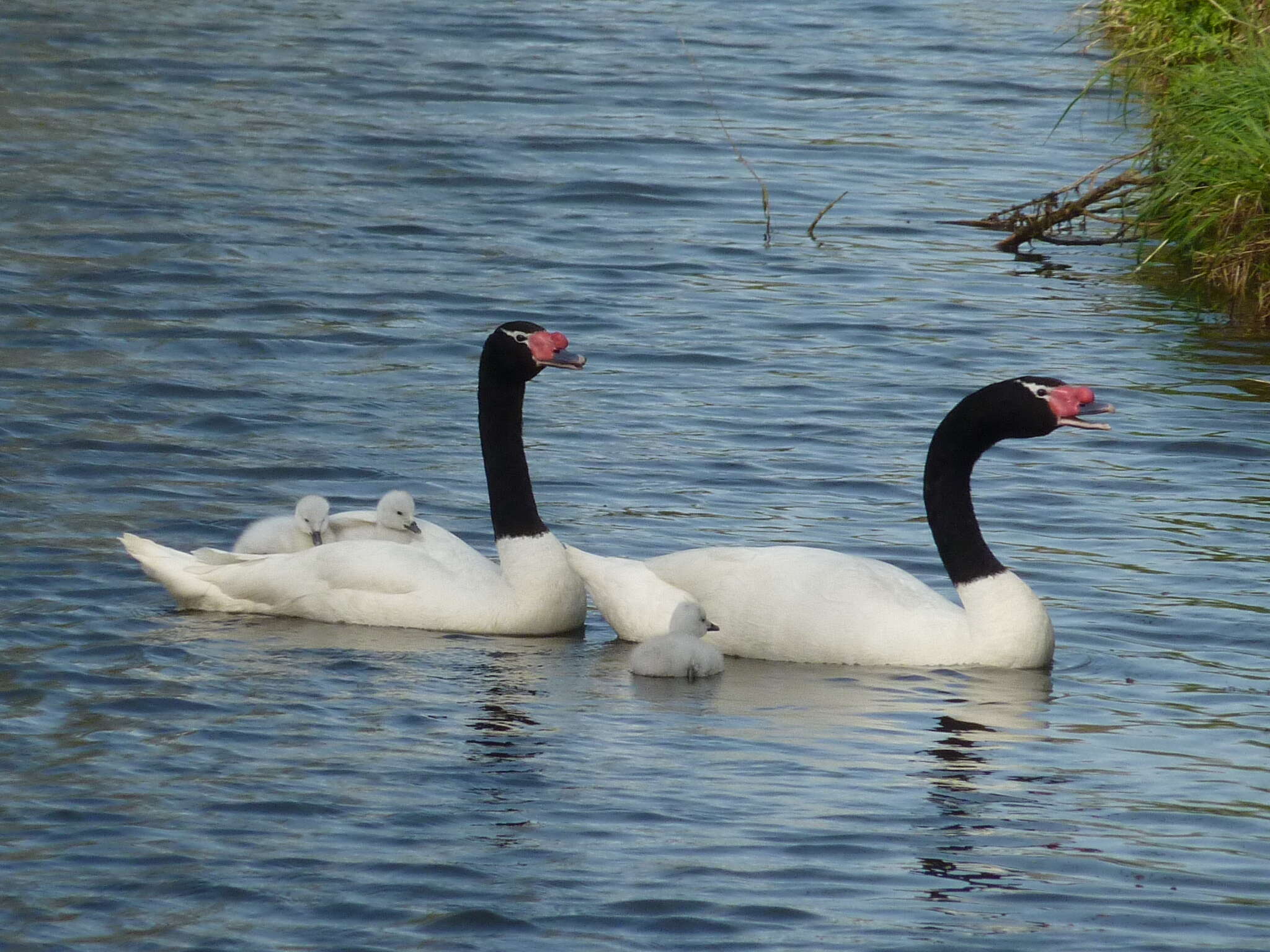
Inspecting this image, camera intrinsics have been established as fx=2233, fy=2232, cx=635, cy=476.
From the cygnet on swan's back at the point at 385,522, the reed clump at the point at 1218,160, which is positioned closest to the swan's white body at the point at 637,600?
the cygnet on swan's back at the point at 385,522

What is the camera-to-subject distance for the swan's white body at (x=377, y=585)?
9211 millimetres

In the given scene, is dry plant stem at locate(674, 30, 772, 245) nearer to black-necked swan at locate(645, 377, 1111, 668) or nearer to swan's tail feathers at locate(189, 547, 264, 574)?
black-necked swan at locate(645, 377, 1111, 668)

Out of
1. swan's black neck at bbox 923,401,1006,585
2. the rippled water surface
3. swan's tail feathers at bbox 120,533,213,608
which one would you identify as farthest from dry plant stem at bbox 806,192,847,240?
swan's tail feathers at bbox 120,533,213,608

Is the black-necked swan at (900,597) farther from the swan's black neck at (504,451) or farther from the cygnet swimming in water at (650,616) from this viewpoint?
the swan's black neck at (504,451)

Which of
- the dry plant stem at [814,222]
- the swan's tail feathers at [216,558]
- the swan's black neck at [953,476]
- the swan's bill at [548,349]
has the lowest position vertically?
the swan's tail feathers at [216,558]

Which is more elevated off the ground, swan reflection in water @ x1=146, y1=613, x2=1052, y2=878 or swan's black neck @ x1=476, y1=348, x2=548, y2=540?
swan's black neck @ x1=476, y1=348, x2=548, y2=540

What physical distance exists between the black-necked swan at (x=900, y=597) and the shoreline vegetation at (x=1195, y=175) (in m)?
6.21

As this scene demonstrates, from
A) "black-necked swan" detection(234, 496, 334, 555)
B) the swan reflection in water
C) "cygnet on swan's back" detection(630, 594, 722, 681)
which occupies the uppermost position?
"black-necked swan" detection(234, 496, 334, 555)

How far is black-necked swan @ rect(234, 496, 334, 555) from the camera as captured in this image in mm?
9461

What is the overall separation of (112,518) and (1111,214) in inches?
420

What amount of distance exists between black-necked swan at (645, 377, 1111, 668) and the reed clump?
6.22 metres

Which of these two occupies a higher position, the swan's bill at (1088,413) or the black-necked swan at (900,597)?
the swan's bill at (1088,413)

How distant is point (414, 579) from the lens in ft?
30.2

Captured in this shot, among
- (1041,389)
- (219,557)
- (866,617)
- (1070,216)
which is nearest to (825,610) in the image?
(866,617)
